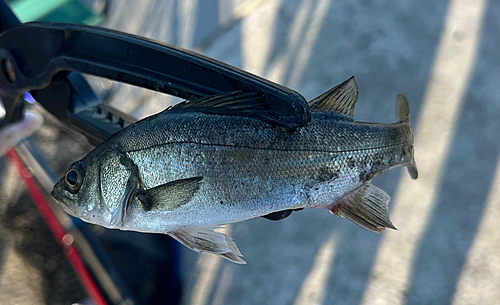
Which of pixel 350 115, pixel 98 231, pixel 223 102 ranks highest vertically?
pixel 350 115

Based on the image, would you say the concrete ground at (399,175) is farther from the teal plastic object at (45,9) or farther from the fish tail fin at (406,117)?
the teal plastic object at (45,9)

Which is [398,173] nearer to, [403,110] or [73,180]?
[403,110]

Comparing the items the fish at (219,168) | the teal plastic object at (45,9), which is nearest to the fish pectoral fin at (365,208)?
the fish at (219,168)

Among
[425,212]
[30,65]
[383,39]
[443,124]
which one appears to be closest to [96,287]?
[30,65]

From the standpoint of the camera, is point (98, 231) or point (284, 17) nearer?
point (98, 231)

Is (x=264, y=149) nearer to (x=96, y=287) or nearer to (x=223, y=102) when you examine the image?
(x=223, y=102)

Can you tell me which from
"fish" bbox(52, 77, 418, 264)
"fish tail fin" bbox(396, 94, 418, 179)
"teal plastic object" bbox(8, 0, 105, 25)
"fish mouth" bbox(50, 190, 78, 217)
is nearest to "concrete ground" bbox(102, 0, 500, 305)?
"fish tail fin" bbox(396, 94, 418, 179)

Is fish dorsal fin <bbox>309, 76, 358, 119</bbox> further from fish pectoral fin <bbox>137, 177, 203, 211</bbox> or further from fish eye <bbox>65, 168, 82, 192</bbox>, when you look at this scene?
fish eye <bbox>65, 168, 82, 192</bbox>
